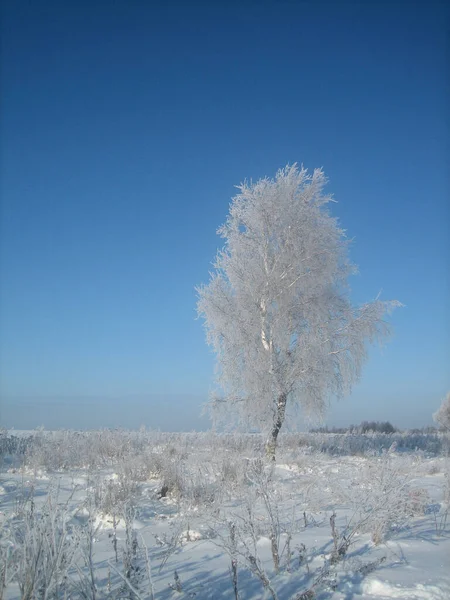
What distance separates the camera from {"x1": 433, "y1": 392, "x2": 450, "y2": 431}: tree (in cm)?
2669

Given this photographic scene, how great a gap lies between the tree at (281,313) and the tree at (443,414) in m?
18.4

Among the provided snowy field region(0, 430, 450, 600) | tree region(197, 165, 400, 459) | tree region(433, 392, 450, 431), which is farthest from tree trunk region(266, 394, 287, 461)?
tree region(433, 392, 450, 431)

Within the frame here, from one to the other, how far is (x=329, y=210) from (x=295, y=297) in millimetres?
2742

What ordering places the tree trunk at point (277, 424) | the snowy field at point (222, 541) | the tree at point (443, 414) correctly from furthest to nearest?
the tree at point (443, 414) → the tree trunk at point (277, 424) → the snowy field at point (222, 541)

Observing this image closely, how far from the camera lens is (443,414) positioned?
27500 millimetres

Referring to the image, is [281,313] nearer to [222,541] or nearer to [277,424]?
[277,424]

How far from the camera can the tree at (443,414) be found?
26688mm

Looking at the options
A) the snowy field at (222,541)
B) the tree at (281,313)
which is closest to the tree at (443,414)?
the tree at (281,313)

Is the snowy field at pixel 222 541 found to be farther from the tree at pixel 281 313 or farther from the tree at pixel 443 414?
the tree at pixel 443 414

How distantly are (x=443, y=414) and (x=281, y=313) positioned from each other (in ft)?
70.0

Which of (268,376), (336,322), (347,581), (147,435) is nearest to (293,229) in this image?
(336,322)

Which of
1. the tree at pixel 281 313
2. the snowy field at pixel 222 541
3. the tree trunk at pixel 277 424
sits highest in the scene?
the tree at pixel 281 313

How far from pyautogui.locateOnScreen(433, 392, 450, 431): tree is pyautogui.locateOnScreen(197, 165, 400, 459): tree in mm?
18445

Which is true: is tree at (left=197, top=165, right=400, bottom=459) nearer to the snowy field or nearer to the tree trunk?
the tree trunk
